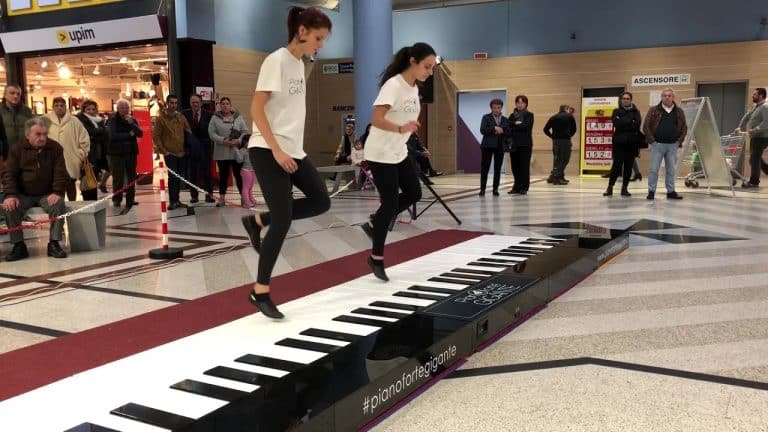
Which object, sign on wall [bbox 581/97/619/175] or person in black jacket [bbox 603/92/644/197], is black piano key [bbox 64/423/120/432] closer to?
person in black jacket [bbox 603/92/644/197]

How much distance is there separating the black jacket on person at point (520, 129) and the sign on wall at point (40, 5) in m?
7.92

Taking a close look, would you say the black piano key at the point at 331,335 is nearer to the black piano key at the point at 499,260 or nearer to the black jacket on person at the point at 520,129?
the black piano key at the point at 499,260

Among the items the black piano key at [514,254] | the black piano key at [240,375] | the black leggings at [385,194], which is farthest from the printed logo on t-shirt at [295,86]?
the black piano key at [514,254]

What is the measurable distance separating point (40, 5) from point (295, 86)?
498 inches

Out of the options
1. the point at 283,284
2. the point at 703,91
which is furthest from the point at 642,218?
the point at 703,91

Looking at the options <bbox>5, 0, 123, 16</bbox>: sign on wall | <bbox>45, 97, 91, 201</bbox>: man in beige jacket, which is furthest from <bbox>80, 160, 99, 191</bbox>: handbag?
<bbox>5, 0, 123, 16</bbox>: sign on wall

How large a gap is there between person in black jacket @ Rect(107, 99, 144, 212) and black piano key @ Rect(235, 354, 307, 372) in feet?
21.6

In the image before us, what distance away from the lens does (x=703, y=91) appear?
1425 centimetres

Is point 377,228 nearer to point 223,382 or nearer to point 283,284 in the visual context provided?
point 283,284

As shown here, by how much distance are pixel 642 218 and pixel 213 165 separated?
8.30 m

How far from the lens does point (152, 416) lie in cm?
206

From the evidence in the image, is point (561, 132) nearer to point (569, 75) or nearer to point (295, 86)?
point (569, 75)

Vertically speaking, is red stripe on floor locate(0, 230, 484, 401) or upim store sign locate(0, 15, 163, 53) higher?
upim store sign locate(0, 15, 163, 53)

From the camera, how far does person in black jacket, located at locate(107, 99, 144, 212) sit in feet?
28.1
